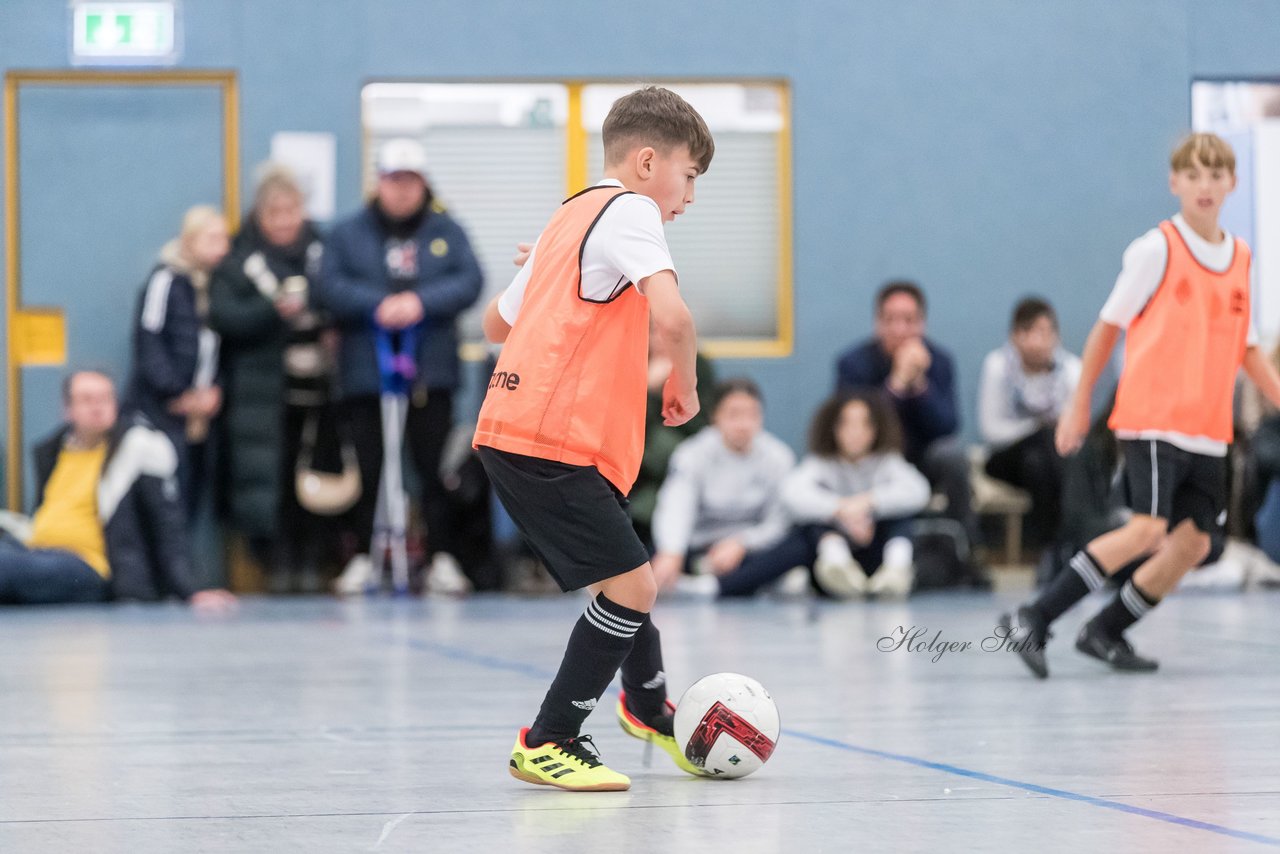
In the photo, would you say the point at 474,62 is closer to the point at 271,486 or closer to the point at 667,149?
the point at 271,486

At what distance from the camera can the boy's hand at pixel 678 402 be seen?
385 cm

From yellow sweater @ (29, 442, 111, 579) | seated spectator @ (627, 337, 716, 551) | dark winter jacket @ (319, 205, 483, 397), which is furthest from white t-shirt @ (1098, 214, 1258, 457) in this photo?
yellow sweater @ (29, 442, 111, 579)

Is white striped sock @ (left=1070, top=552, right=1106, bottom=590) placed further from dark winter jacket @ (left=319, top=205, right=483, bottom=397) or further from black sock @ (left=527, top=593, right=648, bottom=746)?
dark winter jacket @ (left=319, top=205, right=483, bottom=397)

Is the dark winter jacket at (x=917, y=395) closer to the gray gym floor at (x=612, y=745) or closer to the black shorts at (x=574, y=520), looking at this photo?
the gray gym floor at (x=612, y=745)

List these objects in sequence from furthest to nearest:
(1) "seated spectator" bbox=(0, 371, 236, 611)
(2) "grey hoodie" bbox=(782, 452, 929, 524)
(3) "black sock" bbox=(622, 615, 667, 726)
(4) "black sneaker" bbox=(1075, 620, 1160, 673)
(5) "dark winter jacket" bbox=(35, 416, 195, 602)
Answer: (2) "grey hoodie" bbox=(782, 452, 929, 524), (5) "dark winter jacket" bbox=(35, 416, 195, 602), (1) "seated spectator" bbox=(0, 371, 236, 611), (4) "black sneaker" bbox=(1075, 620, 1160, 673), (3) "black sock" bbox=(622, 615, 667, 726)

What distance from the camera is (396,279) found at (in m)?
10.1

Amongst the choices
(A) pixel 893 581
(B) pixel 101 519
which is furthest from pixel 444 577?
(A) pixel 893 581

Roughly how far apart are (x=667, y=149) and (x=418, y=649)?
3.59 metres

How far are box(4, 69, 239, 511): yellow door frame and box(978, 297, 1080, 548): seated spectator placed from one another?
4.65 meters

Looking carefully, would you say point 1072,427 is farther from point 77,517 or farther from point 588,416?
point 77,517

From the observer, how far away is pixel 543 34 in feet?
37.0

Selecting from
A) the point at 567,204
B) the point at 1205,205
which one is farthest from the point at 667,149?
the point at 1205,205

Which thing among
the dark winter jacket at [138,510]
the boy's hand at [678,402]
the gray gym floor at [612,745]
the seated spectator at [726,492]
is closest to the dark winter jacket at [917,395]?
the seated spectator at [726,492]

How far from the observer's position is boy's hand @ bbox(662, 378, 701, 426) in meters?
3.85
